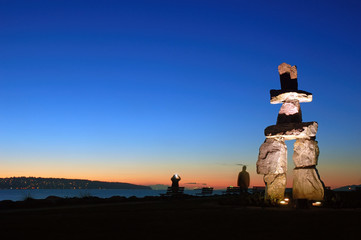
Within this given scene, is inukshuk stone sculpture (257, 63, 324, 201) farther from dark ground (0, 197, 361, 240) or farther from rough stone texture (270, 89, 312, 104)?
dark ground (0, 197, 361, 240)

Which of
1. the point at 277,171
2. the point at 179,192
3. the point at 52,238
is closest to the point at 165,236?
the point at 52,238

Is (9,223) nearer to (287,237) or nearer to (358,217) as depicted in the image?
(287,237)

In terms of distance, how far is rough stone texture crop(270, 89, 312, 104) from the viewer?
13.6 metres

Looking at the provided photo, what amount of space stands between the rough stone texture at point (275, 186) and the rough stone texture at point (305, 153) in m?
0.80

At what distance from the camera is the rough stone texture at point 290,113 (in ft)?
44.8

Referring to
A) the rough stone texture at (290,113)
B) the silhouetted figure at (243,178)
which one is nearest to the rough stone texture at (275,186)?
the rough stone texture at (290,113)

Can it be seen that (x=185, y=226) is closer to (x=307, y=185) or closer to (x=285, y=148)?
(x=307, y=185)

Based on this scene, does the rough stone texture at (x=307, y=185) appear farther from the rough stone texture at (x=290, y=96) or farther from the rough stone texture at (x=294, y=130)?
the rough stone texture at (x=290, y=96)

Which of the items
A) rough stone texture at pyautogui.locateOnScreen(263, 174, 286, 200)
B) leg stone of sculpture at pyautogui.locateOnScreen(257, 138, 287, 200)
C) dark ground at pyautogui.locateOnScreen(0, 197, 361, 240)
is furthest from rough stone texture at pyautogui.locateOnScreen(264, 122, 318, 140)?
dark ground at pyautogui.locateOnScreen(0, 197, 361, 240)

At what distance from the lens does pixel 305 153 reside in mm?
12992

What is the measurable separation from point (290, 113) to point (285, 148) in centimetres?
134

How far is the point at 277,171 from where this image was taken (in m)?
13.3

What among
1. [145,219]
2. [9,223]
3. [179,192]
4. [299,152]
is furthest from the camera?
[179,192]

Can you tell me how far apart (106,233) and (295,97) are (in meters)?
9.49
